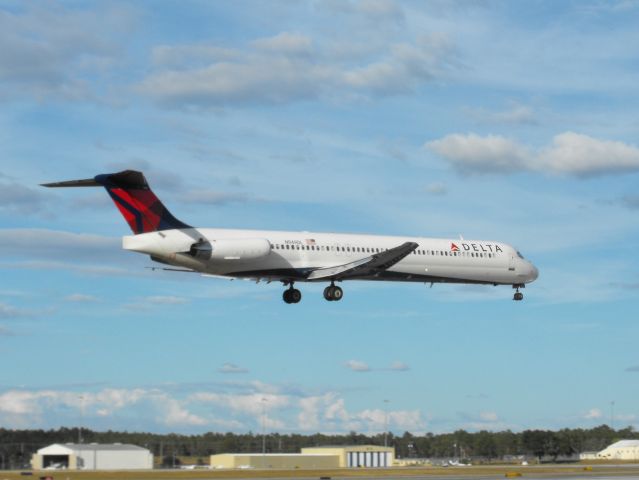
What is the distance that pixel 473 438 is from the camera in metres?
137

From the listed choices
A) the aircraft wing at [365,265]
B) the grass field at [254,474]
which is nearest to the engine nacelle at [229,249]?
the aircraft wing at [365,265]

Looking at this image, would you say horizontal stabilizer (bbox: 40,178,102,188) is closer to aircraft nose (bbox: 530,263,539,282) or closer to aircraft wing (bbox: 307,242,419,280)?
aircraft wing (bbox: 307,242,419,280)

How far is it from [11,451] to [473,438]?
83262 mm

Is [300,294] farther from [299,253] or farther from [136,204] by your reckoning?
[136,204]

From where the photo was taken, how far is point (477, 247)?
58.8 metres

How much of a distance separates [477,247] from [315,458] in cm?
3467

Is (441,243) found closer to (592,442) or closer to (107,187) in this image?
(107,187)

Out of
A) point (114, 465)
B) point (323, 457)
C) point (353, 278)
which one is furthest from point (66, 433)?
point (353, 278)

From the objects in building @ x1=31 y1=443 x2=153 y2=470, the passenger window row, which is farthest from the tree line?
the passenger window row

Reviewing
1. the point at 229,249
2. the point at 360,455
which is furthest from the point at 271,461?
the point at 229,249

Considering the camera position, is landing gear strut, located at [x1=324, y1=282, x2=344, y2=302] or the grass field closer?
the grass field

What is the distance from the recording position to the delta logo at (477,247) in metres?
57.7

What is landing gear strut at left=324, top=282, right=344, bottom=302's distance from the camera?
2149 inches

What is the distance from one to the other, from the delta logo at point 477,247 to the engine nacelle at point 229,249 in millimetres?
13216
